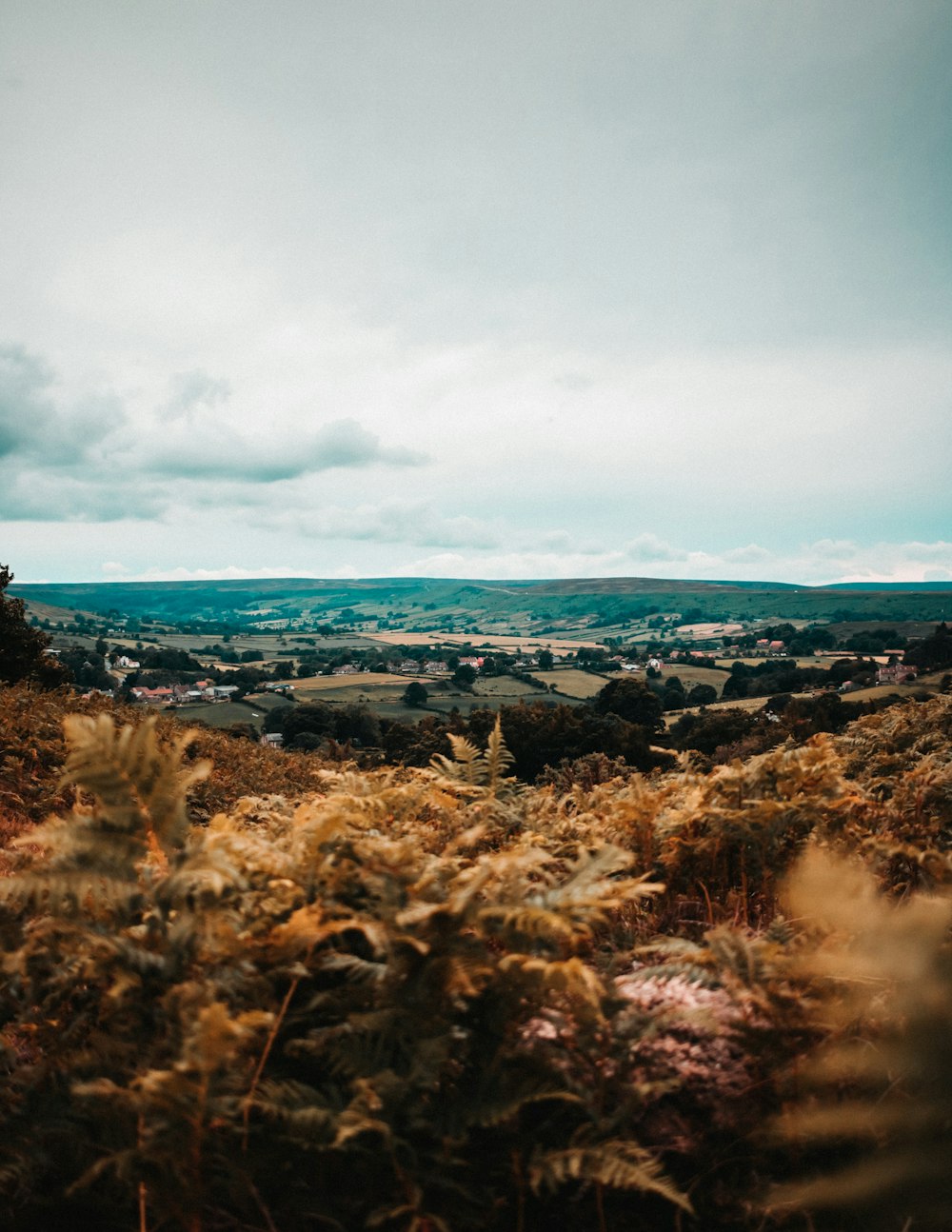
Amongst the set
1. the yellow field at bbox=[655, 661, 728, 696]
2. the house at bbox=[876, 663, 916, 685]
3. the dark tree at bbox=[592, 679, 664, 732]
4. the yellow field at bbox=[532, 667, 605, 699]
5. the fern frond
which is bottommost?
the yellow field at bbox=[532, 667, 605, 699]

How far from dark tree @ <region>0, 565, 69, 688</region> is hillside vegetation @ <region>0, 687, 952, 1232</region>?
26062 mm

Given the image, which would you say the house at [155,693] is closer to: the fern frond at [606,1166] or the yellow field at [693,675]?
the yellow field at [693,675]

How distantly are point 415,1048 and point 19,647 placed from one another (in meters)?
30.0

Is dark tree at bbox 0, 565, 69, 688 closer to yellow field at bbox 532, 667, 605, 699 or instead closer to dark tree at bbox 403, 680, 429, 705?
dark tree at bbox 403, 680, 429, 705

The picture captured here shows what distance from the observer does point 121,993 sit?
2.62 metres

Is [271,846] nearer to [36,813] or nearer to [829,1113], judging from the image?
[829,1113]

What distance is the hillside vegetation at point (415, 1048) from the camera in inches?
93.7

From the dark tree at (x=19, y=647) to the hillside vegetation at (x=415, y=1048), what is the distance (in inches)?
1026

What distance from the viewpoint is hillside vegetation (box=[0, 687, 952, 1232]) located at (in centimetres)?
238

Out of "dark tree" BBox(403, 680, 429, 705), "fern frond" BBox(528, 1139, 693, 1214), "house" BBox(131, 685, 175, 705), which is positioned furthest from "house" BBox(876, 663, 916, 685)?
"house" BBox(131, 685, 175, 705)

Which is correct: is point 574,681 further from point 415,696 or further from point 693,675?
point 415,696

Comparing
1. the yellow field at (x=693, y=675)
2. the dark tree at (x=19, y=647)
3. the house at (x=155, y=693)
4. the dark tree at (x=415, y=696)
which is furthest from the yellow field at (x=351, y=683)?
the dark tree at (x=19, y=647)

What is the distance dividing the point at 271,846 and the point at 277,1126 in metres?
1.16

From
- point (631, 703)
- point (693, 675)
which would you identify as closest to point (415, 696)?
point (631, 703)
